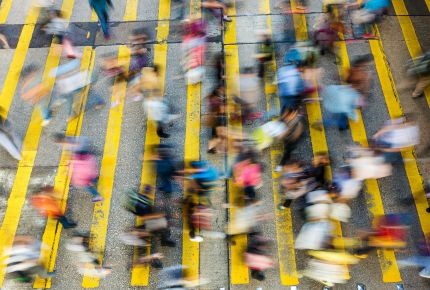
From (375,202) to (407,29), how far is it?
20.1 ft

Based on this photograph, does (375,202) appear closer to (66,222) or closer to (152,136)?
(152,136)

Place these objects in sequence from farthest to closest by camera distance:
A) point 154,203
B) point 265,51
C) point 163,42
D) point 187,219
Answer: point 163,42, point 265,51, point 154,203, point 187,219

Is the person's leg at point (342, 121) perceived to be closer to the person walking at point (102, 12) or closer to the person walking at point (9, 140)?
the person walking at point (102, 12)

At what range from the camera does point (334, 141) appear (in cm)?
951

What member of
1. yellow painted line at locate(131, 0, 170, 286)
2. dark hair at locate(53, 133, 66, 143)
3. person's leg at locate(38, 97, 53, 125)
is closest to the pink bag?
yellow painted line at locate(131, 0, 170, 286)

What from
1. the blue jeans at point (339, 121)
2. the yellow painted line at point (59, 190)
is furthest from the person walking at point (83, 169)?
the blue jeans at point (339, 121)

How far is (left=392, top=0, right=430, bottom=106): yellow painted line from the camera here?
11.2 metres

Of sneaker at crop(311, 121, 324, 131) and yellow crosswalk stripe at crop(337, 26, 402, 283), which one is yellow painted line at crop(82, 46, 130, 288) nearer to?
sneaker at crop(311, 121, 324, 131)

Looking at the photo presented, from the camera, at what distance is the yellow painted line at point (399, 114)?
27.6 ft

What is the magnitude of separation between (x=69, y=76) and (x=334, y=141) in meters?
6.78

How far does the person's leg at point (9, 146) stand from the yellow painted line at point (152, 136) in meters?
3.05

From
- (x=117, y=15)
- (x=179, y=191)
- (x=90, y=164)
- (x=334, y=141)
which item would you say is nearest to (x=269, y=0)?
(x=117, y=15)

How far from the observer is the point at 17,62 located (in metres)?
11.4

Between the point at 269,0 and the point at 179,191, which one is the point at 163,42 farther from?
the point at 179,191
